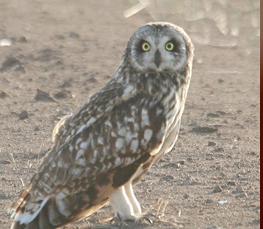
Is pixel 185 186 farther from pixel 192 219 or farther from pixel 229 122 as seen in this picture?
pixel 229 122

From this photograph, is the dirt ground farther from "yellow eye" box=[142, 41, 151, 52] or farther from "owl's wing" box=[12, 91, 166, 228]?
"yellow eye" box=[142, 41, 151, 52]

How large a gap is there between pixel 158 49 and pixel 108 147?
865mm

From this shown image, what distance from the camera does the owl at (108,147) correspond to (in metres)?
6.68

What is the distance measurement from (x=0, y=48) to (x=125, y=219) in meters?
6.97

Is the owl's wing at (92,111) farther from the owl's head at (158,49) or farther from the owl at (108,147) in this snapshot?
the owl's head at (158,49)

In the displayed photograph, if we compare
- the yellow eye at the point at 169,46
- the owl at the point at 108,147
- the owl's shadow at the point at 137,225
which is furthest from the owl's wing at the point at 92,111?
the owl's shadow at the point at 137,225

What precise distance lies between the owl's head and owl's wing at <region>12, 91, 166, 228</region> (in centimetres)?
41

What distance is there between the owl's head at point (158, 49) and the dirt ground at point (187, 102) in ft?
3.68

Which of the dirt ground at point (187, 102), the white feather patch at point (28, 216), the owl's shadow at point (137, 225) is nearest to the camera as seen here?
the white feather patch at point (28, 216)

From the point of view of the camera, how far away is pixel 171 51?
7047mm

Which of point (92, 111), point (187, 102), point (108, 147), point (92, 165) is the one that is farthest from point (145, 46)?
point (187, 102)

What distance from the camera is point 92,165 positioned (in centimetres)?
669

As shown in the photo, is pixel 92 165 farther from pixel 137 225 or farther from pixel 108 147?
pixel 137 225

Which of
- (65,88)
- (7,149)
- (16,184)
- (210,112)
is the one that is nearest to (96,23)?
(65,88)
